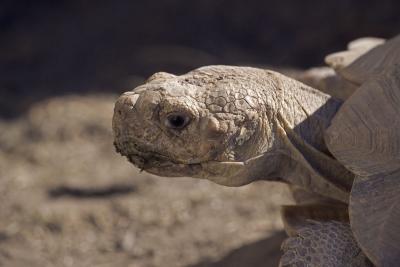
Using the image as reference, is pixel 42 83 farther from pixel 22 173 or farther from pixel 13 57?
pixel 22 173

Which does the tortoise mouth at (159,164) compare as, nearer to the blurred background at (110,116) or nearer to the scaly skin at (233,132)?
the scaly skin at (233,132)

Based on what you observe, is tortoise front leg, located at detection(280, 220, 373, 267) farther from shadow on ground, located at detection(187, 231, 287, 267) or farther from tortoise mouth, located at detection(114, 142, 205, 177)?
shadow on ground, located at detection(187, 231, 287, 267)

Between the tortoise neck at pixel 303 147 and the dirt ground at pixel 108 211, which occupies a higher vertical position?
the dirt ground at pixel 108 211

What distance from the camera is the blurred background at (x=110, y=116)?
4.34 meters

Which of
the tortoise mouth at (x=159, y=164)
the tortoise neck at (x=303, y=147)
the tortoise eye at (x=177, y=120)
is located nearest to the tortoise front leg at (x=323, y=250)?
the tortoise neck at (x=303, y=147)

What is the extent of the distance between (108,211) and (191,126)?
93.5 inches

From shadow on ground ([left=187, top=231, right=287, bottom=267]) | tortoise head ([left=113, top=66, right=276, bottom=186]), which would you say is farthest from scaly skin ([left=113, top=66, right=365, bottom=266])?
shadow on ground ([left=187, top=231, right=287, bottom=267])

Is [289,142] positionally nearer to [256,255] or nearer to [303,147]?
[303,147]

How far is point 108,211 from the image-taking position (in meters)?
4.73

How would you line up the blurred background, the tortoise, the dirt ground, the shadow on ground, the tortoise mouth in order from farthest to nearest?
1. the blurred background
2. the dirt ground
3. the shadow on ground
4. the tortoise mouth
5. the tortoise

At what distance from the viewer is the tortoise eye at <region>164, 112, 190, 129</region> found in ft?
8.14

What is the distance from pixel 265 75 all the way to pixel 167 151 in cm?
59

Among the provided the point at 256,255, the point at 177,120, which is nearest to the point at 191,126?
the point at 177,120

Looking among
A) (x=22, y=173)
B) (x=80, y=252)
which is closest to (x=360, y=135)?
(x=80, y=252)
